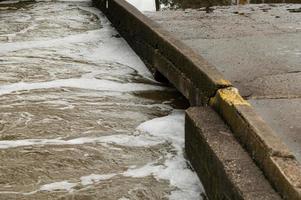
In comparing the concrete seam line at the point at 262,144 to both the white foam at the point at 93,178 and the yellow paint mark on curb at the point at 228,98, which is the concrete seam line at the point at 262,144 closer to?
the yellow paint mark on curb at the point at 228,98

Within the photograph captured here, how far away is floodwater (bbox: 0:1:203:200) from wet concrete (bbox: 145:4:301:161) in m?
0.82

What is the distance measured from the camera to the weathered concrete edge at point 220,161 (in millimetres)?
2988

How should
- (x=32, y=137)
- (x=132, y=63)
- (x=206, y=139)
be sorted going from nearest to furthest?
1. (x=206, y=139)
2. (x=32, y=137)
3. (x=132, y=63)

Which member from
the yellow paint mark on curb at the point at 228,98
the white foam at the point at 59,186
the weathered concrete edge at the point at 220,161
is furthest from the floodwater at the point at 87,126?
the yellow paint mark on curb at the point at 228,98

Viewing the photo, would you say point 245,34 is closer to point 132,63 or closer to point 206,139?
point 132,63

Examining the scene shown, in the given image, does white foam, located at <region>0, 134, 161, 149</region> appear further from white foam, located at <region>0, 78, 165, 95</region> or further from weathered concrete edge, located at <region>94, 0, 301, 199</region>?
white foam, located at <region>0, 78, 165, 95</region>

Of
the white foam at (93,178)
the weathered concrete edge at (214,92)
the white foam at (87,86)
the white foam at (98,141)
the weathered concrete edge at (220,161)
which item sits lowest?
the white foam at (93,178)

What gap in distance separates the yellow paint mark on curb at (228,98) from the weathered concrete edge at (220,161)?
106 mm

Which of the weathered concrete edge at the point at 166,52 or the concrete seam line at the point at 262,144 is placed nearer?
the concrete seam line at the point at 262,144

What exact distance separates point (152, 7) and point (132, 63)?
10.9m

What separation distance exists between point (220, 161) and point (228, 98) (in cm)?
82

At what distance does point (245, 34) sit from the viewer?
24.5ft

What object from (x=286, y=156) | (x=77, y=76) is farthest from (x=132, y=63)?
(x=286, y=156)

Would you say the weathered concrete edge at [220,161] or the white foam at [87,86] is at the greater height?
the weathered concrete edge at [220,161]
